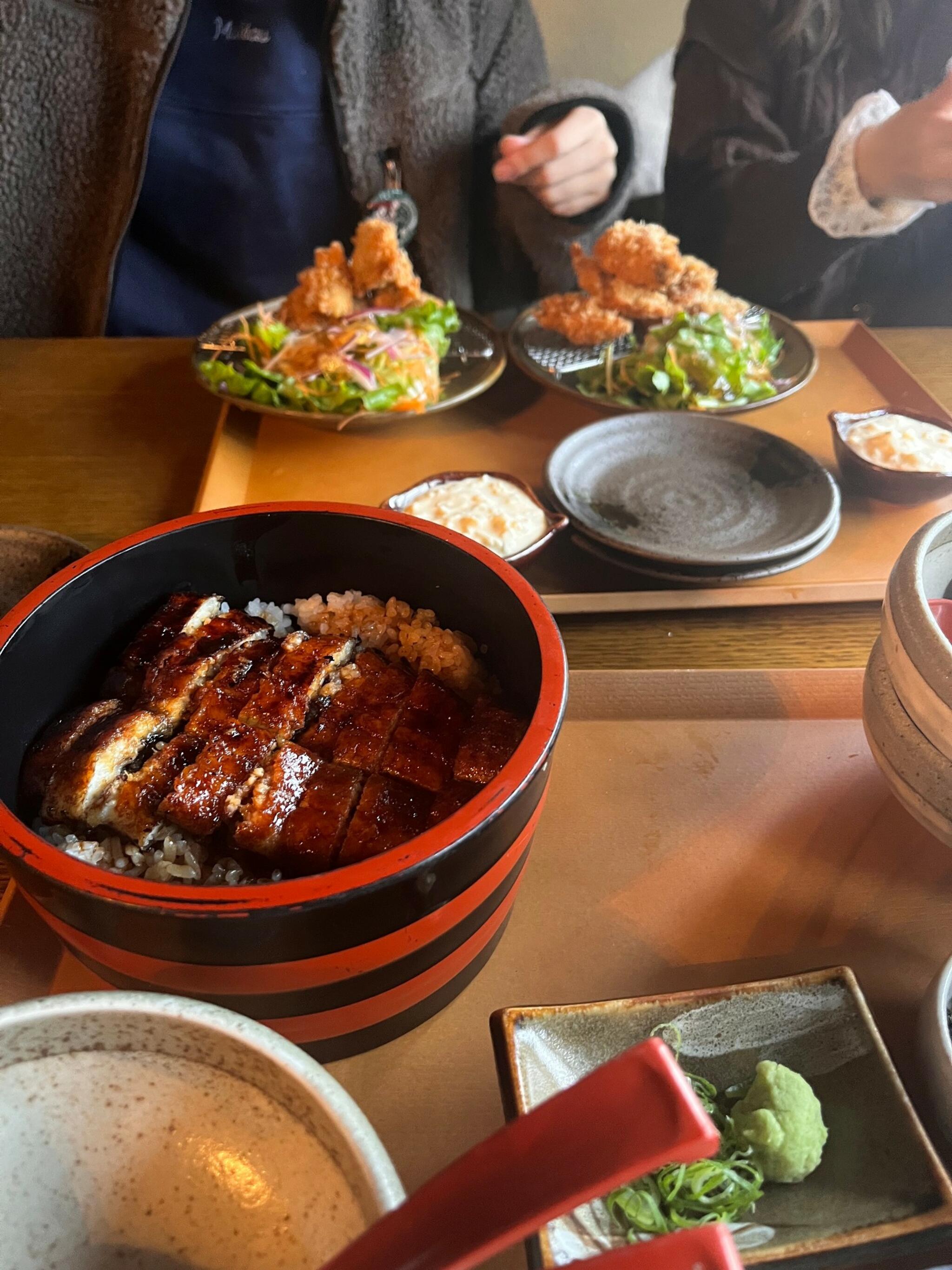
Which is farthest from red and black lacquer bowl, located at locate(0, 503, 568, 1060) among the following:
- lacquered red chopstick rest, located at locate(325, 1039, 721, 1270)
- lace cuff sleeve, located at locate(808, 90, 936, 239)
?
lace cuff sleeve, located at locate(808, 90, 936, 239)

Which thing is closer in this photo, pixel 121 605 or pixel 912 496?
pixel 121 605

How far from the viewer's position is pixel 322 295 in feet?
7.09

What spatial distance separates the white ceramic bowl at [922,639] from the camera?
0.86m

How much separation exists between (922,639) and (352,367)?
156 cm

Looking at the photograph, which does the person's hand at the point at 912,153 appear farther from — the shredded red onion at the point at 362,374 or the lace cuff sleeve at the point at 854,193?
the shredded red onion at the point at 362,374

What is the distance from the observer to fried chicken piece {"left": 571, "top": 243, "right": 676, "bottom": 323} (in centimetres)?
229

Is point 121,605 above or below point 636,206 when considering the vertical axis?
below

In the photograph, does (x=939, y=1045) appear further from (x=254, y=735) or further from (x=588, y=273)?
(x=588, y=273)

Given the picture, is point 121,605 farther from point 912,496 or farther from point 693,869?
point 912,496

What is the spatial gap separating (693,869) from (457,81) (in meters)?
2.75

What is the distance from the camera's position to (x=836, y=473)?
1793 mm

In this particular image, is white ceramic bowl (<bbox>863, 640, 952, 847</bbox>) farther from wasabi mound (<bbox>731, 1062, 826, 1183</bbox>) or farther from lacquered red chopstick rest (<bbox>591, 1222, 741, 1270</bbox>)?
lacquered red chopstick rest (<bbox>591, 1222, 741, 1270</bbox>)

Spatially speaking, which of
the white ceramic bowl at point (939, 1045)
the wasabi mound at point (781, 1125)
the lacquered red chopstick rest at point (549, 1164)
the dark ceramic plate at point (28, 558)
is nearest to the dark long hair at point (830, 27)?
the dark ceramic plate at point (28, 558)

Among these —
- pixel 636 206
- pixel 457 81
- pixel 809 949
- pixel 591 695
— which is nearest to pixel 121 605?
pixel 591 695
